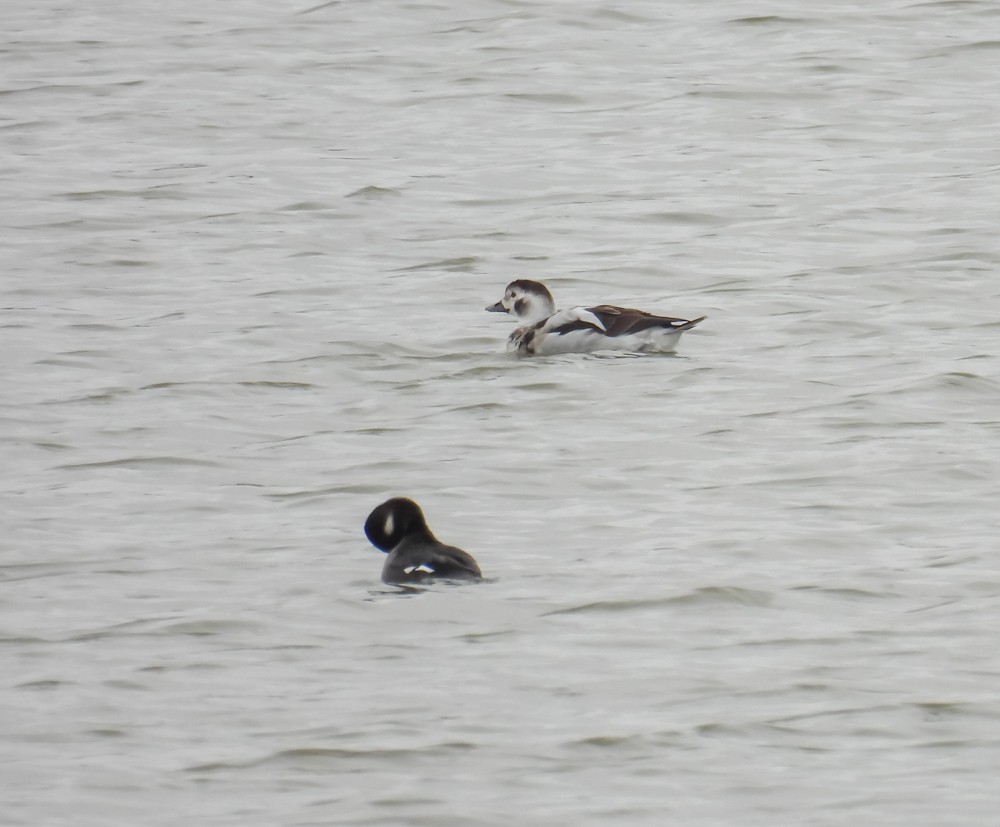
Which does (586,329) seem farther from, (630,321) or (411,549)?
(411,549)

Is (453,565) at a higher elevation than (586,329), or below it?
below

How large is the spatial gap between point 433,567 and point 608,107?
11.8 meters

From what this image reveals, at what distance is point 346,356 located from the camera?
12789mm

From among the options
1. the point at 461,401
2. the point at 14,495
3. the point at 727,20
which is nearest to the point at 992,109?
the point at 727,20

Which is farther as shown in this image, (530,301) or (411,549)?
(530,301)

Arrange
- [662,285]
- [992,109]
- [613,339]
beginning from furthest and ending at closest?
[992,109] < [662,285] < [613,339]

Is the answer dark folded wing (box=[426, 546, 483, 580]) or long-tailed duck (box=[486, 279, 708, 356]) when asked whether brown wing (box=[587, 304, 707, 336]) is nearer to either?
long-tailed duck (box=[486, 279, 708, 356])

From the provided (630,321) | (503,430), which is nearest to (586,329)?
(630,321)

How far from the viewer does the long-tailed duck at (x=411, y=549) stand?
850cm

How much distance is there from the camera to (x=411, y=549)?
8562 millimetres

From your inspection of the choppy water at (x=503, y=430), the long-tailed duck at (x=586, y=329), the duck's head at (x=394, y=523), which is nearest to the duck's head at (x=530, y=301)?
the long-tailed duck at (x=586, y=329)

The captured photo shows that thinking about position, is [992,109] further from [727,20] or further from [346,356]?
[346,356]

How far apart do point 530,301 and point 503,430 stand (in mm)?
2074

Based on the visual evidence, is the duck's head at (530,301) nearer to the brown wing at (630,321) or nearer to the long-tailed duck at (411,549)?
the brown wing at (630,321)
